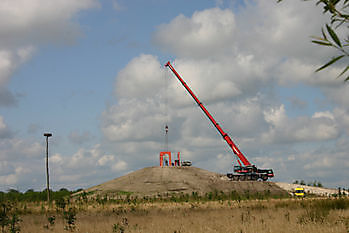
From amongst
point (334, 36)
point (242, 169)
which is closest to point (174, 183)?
point (242, 169)

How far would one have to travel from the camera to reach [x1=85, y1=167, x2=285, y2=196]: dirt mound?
4944cm

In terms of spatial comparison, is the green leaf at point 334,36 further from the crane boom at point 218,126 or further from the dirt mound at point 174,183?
the crane boom at point 218,126

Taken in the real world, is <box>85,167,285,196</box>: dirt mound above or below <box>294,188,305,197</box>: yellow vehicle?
above

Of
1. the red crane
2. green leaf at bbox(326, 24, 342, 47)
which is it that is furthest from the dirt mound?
green leaf at bbox(326, 24, 342, 47)

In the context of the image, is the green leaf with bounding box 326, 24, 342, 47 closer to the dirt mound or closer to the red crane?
the dirt mound

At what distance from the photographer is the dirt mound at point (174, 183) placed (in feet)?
162

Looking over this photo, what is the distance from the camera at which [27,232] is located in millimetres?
18516

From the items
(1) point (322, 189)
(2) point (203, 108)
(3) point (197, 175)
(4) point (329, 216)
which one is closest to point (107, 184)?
(3) point (197, 175)

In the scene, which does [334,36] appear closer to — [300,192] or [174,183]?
[300,192]

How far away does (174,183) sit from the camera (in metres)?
50.8

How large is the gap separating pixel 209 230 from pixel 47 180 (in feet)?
102

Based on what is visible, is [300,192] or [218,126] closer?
[300,192]

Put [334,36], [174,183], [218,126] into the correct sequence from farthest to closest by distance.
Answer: [218,126] → [174,183] → [334,36]

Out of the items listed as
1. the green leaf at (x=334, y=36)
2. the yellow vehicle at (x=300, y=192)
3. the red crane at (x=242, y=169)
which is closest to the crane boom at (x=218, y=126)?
the red crane at (x=242, y=169)
